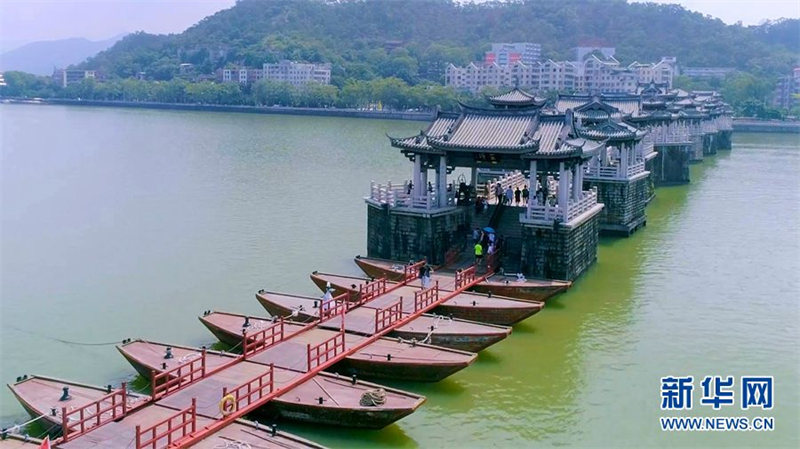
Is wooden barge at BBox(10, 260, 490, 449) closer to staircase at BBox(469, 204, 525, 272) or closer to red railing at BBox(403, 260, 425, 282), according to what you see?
red railing at BBox(403, 260, 425, 282)

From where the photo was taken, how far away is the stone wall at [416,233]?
85.0ft

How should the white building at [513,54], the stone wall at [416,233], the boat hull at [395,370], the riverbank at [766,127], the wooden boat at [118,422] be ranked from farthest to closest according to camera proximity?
the white building at [513,54], the riverbank at [766,127], the stone wall at [416,233], the boat hull at [395,370], the wooden boat at [118,422]

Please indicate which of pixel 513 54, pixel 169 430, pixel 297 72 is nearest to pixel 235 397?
pixel 169 430


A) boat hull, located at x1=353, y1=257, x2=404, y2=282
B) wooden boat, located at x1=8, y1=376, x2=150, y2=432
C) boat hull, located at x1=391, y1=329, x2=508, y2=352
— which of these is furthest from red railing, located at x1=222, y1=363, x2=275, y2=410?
boat hull, located at x1=353, y1=257, x2=404, y2=282

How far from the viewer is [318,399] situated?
15047mm

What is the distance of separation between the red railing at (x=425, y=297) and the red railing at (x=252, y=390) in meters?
5.49

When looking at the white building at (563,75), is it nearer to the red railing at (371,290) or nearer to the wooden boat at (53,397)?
the red railing at (371,290)

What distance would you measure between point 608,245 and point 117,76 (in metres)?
178

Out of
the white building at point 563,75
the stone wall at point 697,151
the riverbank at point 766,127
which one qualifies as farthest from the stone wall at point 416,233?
the white building at point 563,75

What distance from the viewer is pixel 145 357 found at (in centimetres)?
1708

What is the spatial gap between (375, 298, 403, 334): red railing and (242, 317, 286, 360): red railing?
206 cm

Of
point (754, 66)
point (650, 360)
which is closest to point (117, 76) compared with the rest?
point (754, 66)

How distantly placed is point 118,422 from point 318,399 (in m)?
3.34

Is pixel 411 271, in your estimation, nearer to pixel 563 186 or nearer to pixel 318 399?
pixel 563 186
